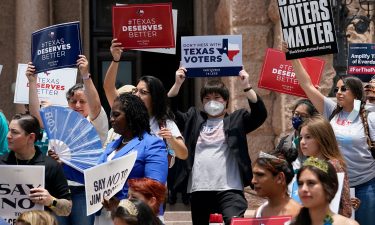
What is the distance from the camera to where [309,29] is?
354 inches

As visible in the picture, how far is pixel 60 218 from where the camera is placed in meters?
8.40

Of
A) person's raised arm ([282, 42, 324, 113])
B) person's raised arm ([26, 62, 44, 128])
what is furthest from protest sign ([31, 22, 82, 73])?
person's raised arm ([282, 42, 324, 113])

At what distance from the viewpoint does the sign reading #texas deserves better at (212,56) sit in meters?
9.35

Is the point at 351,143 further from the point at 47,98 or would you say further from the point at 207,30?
the point at 207,30

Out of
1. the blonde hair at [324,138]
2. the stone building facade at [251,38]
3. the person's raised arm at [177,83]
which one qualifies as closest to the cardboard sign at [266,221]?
the blonde hair at [324,138]

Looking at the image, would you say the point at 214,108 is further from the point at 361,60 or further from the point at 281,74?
the point at 361,60

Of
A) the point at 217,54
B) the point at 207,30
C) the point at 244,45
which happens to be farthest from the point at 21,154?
the point at 207,30

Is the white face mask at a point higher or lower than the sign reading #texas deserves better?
lower

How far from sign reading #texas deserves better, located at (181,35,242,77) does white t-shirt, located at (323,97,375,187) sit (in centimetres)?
111

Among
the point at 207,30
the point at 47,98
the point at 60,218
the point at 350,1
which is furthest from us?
the point at 207,30

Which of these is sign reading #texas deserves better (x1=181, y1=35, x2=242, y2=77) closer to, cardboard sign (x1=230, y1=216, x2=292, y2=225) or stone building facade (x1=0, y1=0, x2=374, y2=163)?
cardboard sign (x1=230, y1=216, x2=292, y2=225)

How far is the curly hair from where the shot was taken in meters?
7.03

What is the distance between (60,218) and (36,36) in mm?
1740

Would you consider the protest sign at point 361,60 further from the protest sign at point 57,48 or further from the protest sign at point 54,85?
the protest sign at point 57,48
